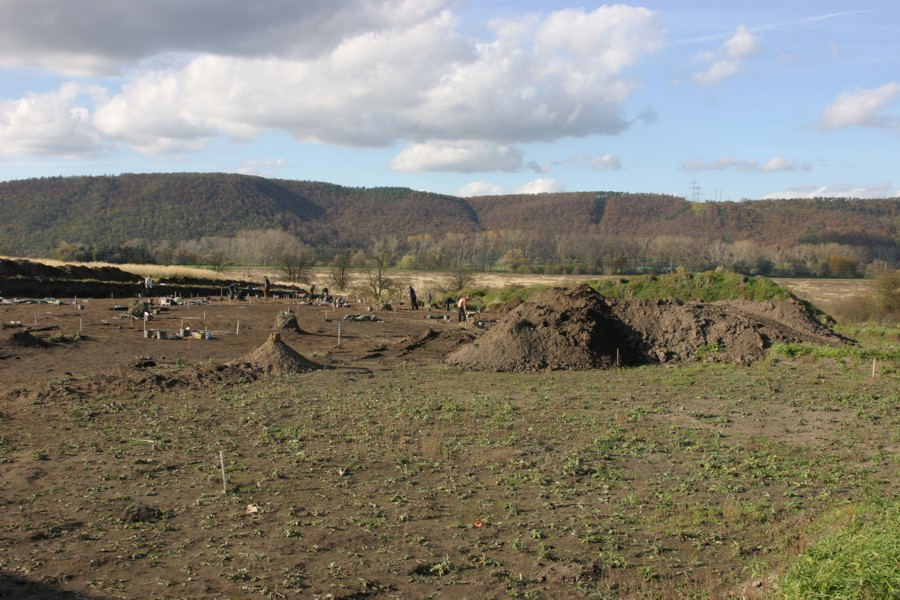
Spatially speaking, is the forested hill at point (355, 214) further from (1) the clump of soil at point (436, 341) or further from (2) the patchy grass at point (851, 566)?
(2) the patchy grass at point (851, 566)

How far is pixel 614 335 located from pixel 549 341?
8.16 feet

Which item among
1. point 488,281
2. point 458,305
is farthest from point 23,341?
point 488,281

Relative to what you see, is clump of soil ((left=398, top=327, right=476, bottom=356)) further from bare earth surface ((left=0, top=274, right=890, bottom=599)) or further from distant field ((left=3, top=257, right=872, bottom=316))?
distant field ((left=3, top=257, right=872, bottom=316))

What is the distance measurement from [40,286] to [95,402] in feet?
107

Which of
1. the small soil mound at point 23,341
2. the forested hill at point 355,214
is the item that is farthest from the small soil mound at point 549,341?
the forested hill at point 355,214

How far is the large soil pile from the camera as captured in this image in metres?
21.6

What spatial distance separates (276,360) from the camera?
19.2m

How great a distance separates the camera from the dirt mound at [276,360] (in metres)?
19.0

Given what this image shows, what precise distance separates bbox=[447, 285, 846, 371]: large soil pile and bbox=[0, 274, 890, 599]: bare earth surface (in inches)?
2.8

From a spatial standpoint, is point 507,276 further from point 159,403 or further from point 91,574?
point 91,574

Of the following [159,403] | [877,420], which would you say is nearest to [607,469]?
[877,420]

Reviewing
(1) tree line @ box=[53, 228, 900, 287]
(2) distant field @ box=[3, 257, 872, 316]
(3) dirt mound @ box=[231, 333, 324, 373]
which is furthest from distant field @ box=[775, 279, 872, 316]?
(3) dirt mound @ box=[231, 333, 324, 373]

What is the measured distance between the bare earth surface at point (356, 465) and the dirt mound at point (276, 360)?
56 millimetres

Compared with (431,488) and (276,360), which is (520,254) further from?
(431,488)
